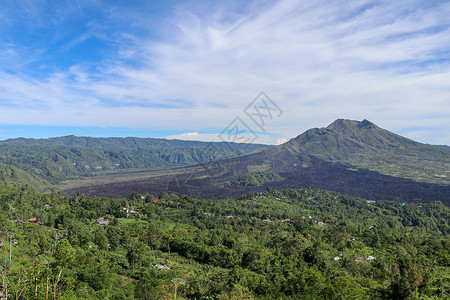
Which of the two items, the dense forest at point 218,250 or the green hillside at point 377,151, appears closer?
the dense forest at point 218,250

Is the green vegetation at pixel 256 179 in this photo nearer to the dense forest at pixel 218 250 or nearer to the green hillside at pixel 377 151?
the dense forest at pixel 218 250

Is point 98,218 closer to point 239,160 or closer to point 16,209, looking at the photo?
point 16,209

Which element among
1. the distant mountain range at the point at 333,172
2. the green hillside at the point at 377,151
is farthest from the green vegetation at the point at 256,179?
the green hillside at the point at 377,151

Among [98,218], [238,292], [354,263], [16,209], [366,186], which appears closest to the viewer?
[238,292]

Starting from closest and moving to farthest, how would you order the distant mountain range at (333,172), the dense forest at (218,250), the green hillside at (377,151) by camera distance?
the dense forest at (218,250) < the distant mountain range at (333,172) < the green hillside at (377,151)

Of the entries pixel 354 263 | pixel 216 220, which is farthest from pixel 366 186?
pixel 354 263

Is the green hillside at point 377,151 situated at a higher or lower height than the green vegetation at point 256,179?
higher

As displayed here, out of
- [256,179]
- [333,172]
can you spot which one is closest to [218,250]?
[256,179]
